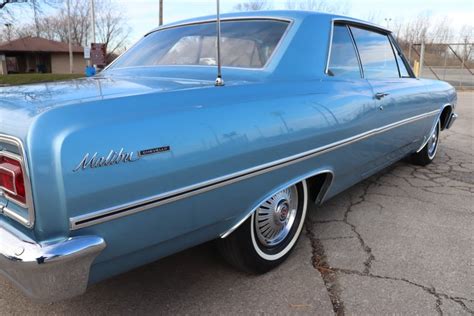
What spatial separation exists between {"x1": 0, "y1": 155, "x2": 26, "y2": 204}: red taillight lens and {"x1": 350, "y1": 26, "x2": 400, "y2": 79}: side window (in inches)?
110

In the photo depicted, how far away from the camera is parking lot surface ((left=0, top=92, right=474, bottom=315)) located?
2320 mm

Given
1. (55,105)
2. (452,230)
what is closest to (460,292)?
(452,230)

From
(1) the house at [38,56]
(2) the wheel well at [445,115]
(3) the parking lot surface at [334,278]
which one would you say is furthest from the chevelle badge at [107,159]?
(1) the house at [38,56]

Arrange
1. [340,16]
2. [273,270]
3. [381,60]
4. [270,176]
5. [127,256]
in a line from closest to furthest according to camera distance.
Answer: [127,256]
[270,176]
[273,270]
[340,16]
[381,60]

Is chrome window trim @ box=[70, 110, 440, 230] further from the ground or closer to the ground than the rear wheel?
further from the ground

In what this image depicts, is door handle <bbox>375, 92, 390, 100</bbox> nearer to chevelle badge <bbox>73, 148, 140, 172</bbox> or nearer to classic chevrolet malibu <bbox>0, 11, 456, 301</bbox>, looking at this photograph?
classic chevrolet malibu <bbox>0, 11, 456, 301</bbox>

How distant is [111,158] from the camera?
1.61m

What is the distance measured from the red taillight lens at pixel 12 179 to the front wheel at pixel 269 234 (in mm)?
1125

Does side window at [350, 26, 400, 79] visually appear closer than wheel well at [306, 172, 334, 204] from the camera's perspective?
No

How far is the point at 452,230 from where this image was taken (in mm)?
3375

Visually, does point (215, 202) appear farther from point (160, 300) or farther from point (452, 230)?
point (452, 230)

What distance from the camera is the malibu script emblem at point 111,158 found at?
155 cm

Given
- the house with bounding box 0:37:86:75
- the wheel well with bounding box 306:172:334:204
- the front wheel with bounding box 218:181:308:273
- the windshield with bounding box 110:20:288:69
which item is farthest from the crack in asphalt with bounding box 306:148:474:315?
the house with bounding box 0:37:86:75

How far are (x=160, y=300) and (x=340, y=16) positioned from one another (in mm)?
2432
